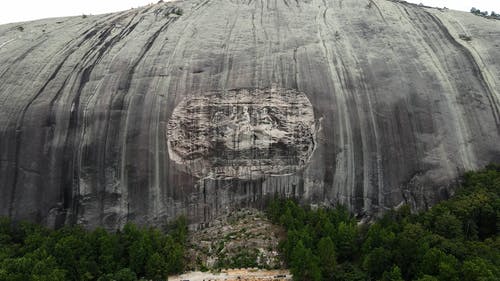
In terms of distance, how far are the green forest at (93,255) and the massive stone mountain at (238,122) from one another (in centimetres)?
164

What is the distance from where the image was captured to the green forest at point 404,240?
22.0 meters

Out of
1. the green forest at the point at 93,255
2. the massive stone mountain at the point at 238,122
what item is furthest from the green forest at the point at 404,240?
the green forest at the point at 93,255

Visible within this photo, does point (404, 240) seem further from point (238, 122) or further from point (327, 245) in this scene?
point (238, 122)

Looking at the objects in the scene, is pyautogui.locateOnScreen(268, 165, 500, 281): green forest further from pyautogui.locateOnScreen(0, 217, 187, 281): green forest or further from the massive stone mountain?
pyautogui.locateOnScreen(0, 217, 187, 281): green forest

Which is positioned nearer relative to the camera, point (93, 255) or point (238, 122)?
point (93, 255)

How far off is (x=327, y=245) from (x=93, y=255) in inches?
390

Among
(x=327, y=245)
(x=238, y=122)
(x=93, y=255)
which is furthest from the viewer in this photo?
A: (x=238, y=122)

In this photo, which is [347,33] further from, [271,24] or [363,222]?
[363,222]

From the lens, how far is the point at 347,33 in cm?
3394

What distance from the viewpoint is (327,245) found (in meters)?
23.8

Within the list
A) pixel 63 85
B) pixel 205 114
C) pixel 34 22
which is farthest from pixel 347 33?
pixel 34 22

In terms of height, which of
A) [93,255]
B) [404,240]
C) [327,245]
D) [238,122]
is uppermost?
[238,122]

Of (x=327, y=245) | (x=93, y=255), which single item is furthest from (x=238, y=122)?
(x=93, y=255)

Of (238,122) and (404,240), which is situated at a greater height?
(238,122)
